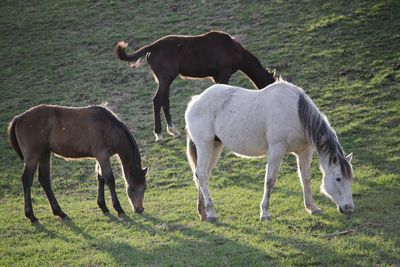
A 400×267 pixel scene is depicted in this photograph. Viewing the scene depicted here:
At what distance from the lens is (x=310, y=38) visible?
2134cm

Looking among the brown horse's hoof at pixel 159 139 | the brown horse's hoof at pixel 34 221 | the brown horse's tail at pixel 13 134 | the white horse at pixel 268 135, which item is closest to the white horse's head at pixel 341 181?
the white horse at pixel 268 135

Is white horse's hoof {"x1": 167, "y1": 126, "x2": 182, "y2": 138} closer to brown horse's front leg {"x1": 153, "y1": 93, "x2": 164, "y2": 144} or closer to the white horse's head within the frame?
brown horse's front leg {"x1": 153, "y1": 93, "x2": 164, "y2": 144}

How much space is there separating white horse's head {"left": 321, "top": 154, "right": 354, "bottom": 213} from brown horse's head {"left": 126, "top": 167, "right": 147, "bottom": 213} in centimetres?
351

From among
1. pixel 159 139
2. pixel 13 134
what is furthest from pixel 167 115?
pixel 13 134

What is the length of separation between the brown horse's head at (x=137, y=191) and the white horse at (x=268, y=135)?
43.4 inches

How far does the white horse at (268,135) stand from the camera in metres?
8.52

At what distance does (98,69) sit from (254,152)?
13666mm

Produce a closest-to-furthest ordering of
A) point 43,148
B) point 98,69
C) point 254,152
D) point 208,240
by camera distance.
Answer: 1. point 208,240
2. point 254,152
3. point 43,148
4. point 98,69

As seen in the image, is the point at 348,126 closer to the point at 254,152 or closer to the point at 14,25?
the point at 254,152

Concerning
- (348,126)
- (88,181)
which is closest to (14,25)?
(88,181)

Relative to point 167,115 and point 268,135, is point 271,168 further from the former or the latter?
point 167,115

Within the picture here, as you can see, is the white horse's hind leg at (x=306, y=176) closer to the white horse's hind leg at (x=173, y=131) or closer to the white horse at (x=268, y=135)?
the white horse at (x=268, y=135)

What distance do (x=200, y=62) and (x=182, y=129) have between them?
2.27 meters

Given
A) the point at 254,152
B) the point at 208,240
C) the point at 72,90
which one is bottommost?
the point at 72,90
